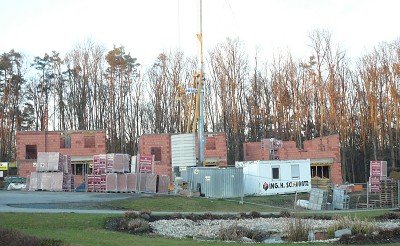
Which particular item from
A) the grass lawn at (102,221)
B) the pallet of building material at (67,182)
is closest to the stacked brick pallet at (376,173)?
the grass lawn at (102,221)

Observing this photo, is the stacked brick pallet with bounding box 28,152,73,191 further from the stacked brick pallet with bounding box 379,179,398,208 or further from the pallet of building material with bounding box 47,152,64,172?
the stacked brick pallet with bounding box 379,179,398,208

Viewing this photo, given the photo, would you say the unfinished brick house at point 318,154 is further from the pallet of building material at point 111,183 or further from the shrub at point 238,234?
the shrub at point 238,234

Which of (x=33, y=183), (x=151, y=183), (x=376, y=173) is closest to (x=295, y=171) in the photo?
(x=376, y=173)

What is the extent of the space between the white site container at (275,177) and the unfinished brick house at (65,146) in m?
16.7

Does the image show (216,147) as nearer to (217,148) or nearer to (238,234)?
(217,148)

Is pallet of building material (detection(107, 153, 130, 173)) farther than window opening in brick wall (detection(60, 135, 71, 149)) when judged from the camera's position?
No

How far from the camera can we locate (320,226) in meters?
19.0

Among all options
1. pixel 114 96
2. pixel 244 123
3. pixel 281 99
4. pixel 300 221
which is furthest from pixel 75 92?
pixel 300 221

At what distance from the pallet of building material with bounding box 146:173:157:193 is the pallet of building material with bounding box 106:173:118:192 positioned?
2.28 m

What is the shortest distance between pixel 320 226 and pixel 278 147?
3406 centimetres

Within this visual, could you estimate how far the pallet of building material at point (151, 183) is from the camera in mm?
37188

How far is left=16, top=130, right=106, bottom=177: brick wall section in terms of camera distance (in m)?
49.6

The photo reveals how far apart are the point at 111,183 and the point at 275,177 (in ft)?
40.2

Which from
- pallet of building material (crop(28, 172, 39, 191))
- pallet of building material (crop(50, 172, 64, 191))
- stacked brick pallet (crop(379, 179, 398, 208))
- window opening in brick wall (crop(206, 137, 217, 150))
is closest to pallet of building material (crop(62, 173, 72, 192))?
pallet of building material (crop(50, 172, 64, 191))
